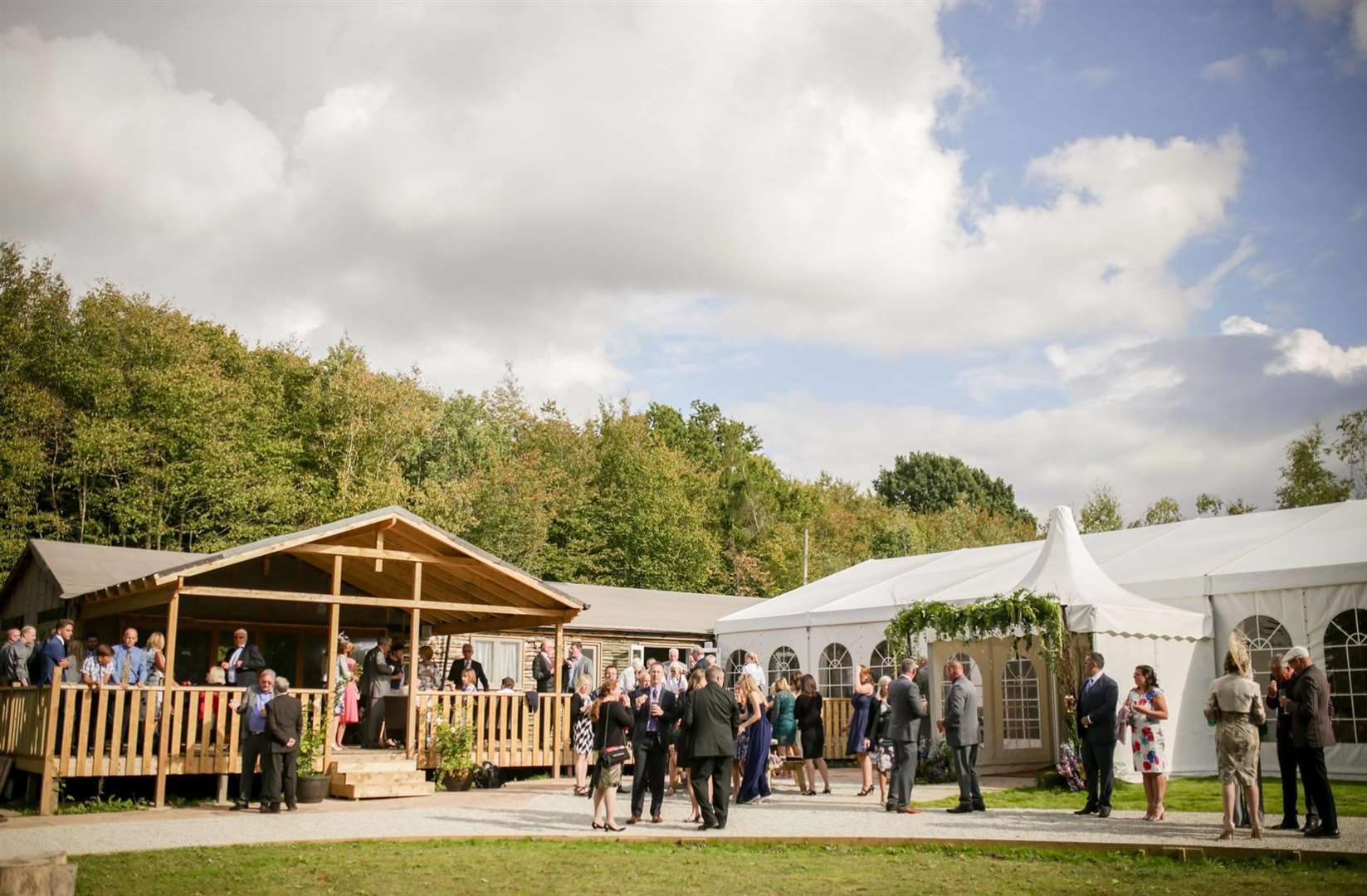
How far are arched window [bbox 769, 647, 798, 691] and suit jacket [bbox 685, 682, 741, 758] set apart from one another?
10279mm

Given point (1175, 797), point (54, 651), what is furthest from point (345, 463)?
point (1175, 797)

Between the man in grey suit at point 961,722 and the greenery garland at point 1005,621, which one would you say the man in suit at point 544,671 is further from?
the man in grey suit at point 961,722

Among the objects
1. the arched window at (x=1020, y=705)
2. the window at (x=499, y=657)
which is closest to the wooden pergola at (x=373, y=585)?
the window at (x=499, y=657)

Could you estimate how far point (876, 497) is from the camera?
61125 millimetres

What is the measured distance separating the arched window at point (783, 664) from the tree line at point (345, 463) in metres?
16.2

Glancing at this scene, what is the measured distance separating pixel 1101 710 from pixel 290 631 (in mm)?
12423

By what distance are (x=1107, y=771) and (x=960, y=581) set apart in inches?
331

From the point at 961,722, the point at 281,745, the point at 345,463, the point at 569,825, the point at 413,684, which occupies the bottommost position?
the point at 569,825

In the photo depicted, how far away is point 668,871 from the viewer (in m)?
8.30

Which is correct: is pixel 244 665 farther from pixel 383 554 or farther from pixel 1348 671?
pixel 1348 671

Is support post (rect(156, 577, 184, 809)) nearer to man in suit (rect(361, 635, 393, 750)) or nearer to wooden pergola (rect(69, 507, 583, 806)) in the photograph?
wooden pergola (rect(69, 507, 583, 806))

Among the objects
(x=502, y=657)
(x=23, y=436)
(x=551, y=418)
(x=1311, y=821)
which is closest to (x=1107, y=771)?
(x=1311, y=821)

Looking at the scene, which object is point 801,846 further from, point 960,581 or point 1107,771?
point 960,581

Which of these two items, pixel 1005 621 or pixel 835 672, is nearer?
pixel 1005 621
